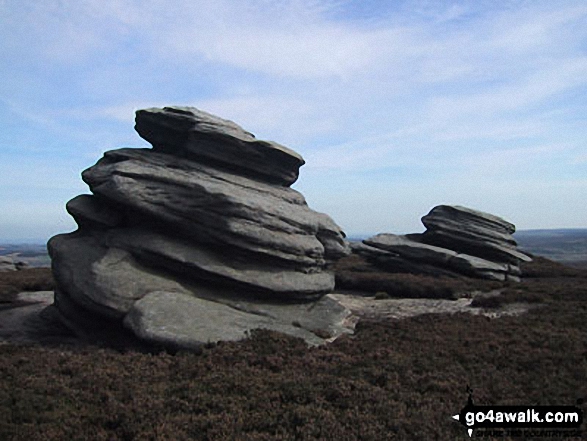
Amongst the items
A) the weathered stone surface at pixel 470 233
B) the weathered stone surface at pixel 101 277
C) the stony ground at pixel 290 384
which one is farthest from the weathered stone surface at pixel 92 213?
the weathered stone surface at pixel 470 233

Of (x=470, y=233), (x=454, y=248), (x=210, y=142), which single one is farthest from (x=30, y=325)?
(x=470, y=233)

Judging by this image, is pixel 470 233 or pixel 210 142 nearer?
pixel 210 142

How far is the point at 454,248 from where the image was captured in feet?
162

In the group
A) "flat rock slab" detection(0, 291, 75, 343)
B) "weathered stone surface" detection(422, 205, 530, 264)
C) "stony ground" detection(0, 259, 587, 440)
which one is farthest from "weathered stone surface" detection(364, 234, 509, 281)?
"flat rock slab" detection(0, 291, 75, 343)

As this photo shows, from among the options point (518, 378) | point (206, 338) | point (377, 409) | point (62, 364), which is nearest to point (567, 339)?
point (518, 378)

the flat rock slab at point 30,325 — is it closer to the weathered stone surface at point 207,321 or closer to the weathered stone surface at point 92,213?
the weathered stone surface at point 207,321

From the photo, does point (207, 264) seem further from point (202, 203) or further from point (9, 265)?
point (9, 265)

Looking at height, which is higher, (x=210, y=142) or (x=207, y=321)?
(x=210, y=142)

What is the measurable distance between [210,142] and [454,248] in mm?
31788

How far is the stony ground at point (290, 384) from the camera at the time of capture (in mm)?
12031

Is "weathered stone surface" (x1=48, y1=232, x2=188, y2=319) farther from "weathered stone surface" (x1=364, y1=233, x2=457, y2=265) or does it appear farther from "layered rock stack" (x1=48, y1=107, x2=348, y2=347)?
"weathered stone surface" (x1=364, y1=233, x2=457, y2=265)

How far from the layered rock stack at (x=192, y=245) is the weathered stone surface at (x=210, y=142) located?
2.7 inches

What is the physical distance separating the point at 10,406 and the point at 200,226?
514 inches

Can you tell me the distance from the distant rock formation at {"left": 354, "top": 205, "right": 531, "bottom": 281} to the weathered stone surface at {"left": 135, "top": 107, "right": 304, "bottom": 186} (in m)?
22.2
